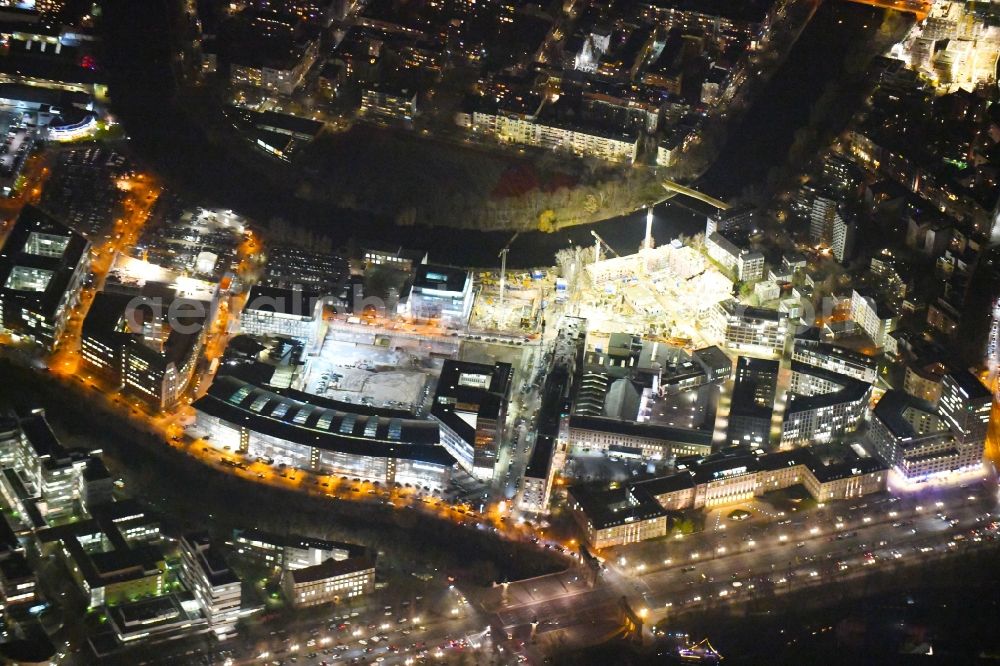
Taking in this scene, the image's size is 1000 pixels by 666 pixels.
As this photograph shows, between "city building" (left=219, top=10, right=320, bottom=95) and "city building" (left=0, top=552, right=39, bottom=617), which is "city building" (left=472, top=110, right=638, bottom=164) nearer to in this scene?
"city building" (left=219, top=10, right=320, bottom=95)

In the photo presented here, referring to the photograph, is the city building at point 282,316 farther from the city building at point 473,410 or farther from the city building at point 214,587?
the city building at point 214,587

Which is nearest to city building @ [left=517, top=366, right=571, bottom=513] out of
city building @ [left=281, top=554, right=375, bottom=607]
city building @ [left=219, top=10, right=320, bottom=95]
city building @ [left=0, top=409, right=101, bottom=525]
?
city building @ [left=281, top=554, right=375, bottom=607]

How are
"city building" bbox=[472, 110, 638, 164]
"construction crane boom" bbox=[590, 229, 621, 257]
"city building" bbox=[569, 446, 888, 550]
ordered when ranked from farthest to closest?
"city building" bbox=[472, 110, 638, 164]
"construction crane boom" bbox=[590, 229, 621, 257]
"city building" bbox=[569, 446, 888, 550]

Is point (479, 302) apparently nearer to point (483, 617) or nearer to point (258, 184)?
point (258, 184)

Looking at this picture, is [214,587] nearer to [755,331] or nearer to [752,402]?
[752,402]

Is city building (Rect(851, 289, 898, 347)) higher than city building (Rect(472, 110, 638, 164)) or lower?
lower

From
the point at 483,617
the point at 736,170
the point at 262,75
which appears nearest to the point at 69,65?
the point at 262,75

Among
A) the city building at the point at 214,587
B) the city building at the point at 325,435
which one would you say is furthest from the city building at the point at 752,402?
the city building at the point at 214,587
